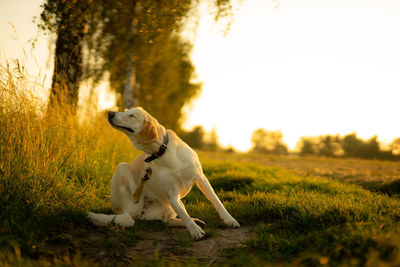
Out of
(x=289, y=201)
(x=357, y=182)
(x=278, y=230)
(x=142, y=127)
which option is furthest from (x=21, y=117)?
(x=357, y=182)

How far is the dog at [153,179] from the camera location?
339 cm

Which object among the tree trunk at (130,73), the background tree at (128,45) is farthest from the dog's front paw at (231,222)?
the tree trunk at (130,73)

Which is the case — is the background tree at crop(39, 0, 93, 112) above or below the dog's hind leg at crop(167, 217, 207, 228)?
above

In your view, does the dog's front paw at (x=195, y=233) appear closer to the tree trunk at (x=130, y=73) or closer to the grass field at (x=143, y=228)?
the grass field at (x=143, y=228)

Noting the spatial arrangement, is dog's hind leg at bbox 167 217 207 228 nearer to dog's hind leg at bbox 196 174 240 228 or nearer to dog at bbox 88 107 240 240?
dog at bbox 88 107 240 240

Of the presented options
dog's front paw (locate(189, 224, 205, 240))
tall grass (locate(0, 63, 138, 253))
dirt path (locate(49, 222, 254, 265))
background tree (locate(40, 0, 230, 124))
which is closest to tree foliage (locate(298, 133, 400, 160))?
background tree (locate(40, 0, 230, 124))

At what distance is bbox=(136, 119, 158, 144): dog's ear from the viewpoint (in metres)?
3.37

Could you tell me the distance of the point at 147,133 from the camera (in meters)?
3.36

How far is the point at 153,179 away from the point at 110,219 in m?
0.71

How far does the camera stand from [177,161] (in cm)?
352

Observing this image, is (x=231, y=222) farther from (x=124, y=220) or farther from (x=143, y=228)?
(x=124, y=220)

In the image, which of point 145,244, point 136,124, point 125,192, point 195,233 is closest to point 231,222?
point 195,233

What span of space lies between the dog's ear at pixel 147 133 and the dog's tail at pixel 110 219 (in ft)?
3.33

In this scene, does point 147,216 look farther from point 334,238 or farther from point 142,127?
point 334,238
